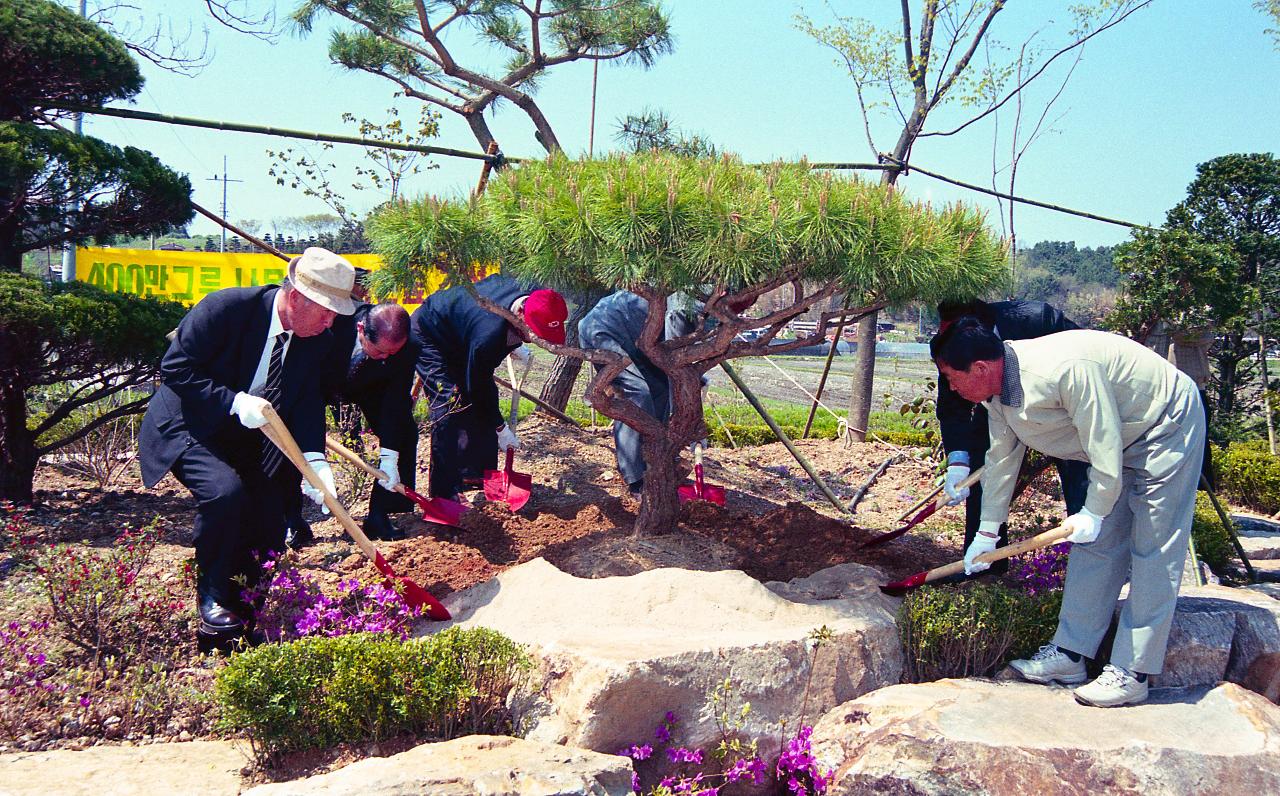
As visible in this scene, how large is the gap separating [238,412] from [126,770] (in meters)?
1.26

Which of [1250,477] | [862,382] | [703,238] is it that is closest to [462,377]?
Result: [703,238]

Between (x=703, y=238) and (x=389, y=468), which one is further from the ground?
(x=703, y=238)

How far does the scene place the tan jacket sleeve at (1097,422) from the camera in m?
3.05

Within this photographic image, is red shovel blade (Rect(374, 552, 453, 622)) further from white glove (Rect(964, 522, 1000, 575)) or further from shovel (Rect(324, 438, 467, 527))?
white glove (Rect(964, 522, 1000, 575))

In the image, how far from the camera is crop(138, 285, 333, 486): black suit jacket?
3.47 meters

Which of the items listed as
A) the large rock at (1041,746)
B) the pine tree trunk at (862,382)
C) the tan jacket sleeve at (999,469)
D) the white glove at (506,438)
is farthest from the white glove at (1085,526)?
the pine tree trunk at (862,382)

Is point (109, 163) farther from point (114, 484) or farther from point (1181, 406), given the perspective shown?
point (1181, 406)

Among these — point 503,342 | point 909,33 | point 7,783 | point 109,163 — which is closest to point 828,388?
point 909,33

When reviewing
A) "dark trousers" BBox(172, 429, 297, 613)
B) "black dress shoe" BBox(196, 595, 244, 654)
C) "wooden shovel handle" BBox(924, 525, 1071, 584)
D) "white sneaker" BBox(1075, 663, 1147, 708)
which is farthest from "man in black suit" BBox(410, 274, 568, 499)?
"white sneaker" BBox(1075, 663, 1147, 708)

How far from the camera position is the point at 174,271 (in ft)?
29.3

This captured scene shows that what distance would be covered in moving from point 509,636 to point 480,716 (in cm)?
40

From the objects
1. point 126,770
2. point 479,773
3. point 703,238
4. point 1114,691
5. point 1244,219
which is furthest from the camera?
point 1244,219

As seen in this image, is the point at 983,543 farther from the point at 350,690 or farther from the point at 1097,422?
the point at 350,690

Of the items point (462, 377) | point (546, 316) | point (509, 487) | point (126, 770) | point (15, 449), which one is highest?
point (546, 316)
